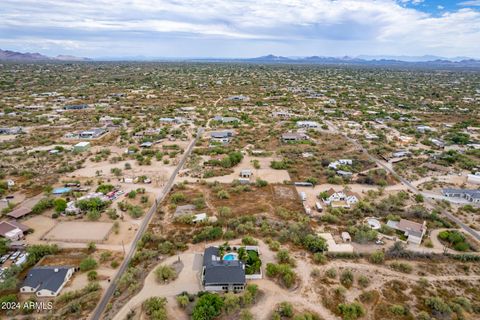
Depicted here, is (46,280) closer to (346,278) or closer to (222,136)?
(346,278)

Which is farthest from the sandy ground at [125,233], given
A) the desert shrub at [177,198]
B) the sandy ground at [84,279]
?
the desert shrub at [177,198]

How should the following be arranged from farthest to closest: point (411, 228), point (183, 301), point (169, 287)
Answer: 1. point (411, 228)
2. point (169, 287)
3. point (183, 301)

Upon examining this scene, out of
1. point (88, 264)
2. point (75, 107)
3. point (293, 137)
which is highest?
point (75, 107)

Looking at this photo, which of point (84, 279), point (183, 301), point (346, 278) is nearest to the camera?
point (183, 301)

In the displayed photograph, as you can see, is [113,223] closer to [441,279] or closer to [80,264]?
[80,264]

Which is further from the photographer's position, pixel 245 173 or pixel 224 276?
pixel 245 173

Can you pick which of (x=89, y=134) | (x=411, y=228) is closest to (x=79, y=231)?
(x=411, y=228)

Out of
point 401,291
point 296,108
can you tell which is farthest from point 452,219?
point 296,108
